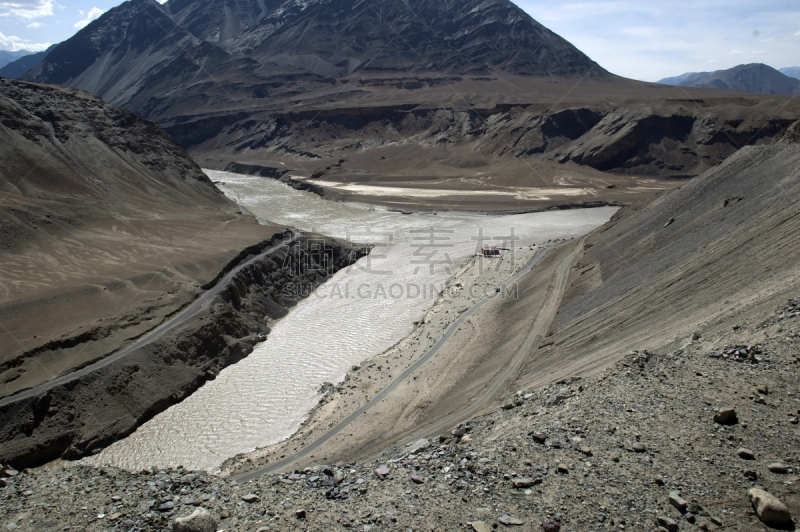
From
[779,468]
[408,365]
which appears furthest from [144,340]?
[779,468]

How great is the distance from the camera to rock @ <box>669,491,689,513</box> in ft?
28.8

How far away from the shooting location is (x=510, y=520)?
9109mm

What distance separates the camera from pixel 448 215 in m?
57.3

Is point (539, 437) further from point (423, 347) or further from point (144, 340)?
point (144, 340)

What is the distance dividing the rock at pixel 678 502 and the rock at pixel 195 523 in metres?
7.41

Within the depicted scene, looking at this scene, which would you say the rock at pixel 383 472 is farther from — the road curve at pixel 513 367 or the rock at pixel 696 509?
the rock at pixel 696 509

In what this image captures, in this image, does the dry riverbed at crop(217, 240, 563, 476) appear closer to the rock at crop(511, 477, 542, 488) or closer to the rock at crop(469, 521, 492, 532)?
the rock at crop(511, 477, 542, 488)

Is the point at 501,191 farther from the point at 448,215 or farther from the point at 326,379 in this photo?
the point at 326,379

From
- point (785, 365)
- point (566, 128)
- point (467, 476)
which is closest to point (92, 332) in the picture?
point (467, 476)

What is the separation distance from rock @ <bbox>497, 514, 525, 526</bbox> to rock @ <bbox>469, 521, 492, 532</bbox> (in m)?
0.25

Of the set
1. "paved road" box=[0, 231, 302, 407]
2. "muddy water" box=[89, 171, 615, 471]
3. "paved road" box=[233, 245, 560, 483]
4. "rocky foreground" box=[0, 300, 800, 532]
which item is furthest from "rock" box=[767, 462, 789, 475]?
"paved road" box=[0, 231, 302, 407]

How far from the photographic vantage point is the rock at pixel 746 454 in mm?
9492

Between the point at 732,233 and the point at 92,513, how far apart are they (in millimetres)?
21790

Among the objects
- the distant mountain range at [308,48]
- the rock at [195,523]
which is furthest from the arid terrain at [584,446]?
the distant mountain range at [308,48]
